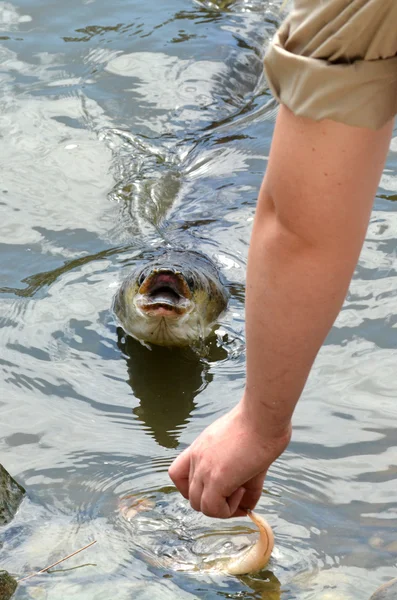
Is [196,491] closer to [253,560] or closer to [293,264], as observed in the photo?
[293,264]

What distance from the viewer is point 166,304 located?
4738 millimetres

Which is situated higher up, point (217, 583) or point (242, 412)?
point (242, 412)

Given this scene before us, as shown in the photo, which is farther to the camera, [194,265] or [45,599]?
[194,265]

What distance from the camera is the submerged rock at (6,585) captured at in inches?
108

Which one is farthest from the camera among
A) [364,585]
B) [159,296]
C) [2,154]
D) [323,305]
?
[2,154]

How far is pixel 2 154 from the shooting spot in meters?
6.83

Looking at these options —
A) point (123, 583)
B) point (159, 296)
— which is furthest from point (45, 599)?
point (159, 296)

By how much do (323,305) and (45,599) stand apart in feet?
5.01

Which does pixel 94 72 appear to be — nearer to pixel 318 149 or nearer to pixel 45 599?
pixel 45 599

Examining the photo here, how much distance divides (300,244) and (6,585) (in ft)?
5.27

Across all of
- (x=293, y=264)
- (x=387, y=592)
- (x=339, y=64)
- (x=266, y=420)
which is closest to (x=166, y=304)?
(x=387, y=592)

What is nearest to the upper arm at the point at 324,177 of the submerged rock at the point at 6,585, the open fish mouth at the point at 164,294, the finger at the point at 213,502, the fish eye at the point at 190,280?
the finger at the point at 213,502

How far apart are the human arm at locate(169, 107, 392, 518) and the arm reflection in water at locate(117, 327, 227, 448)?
6.52ft

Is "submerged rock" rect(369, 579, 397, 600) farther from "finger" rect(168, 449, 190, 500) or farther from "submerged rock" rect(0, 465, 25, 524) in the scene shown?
"submerged rock" rect(0, 465, 25, 524)
